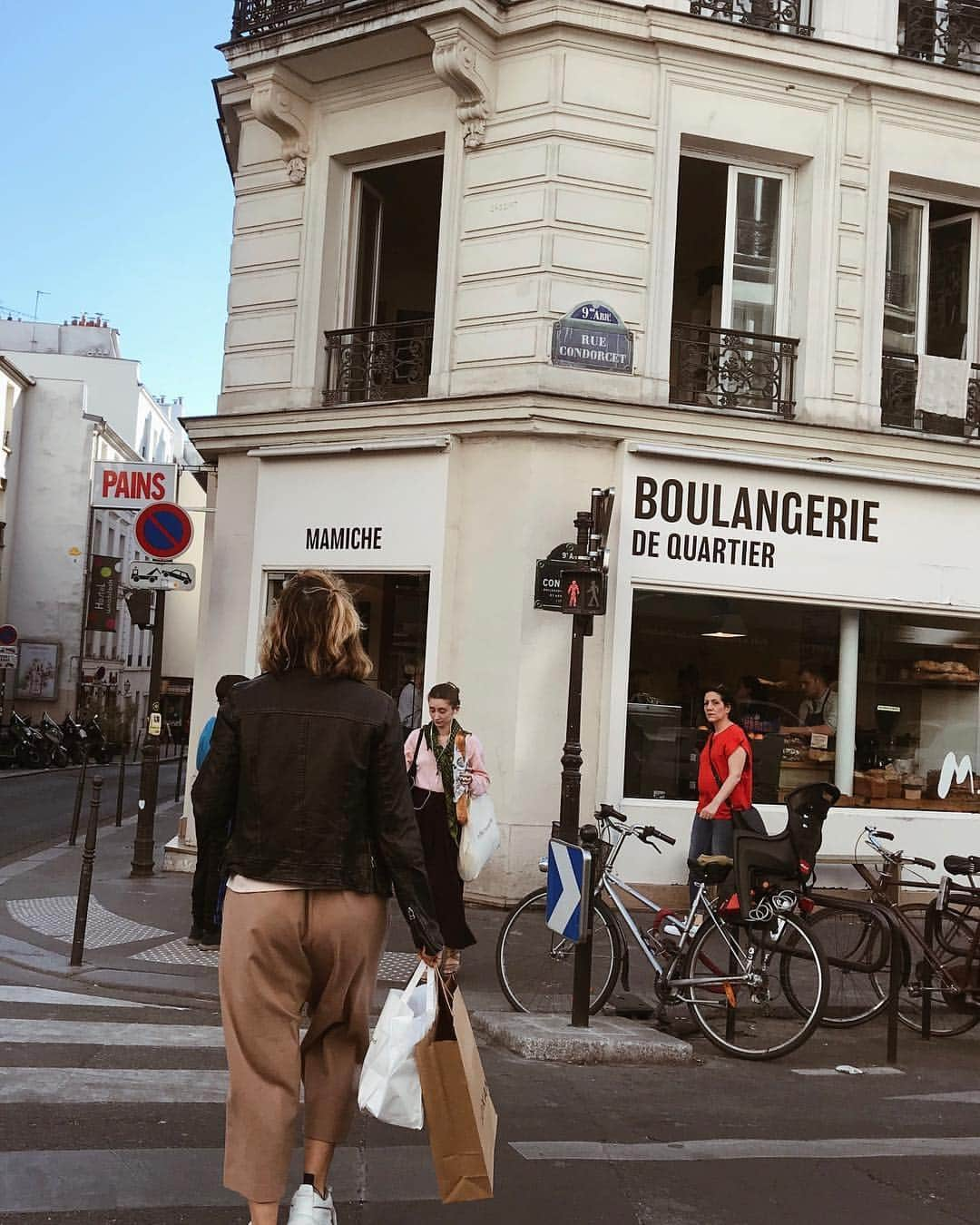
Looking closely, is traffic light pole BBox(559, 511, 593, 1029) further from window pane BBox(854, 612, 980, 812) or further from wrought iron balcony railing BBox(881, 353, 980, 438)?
wrought iron balcony railing BBox(881, 353, 980, 438)

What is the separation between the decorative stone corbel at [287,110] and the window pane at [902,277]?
19.4ft

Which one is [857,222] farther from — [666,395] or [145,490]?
[145,490]

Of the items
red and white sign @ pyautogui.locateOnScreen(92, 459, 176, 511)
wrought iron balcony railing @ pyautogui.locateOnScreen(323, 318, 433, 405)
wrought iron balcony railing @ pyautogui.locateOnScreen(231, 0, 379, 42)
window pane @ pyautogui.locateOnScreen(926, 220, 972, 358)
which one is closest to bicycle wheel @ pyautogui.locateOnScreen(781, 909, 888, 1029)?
wrought iron balcony railing @ pyautogui.locateOnScreen(323, 318, 433, 405)

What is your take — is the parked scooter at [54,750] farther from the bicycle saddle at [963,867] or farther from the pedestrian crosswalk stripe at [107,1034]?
the bicycle saddle at [963,867]

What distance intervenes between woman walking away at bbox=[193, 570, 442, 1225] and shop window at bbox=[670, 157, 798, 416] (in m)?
9.10

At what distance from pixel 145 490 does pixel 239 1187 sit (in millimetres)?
10488

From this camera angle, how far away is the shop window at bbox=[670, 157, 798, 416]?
1245cm

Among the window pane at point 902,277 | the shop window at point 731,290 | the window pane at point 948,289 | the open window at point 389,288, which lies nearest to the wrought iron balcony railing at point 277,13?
the open window at point 389,288

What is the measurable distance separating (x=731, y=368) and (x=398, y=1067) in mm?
9899

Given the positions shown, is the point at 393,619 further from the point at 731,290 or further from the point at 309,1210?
the point at 309,1210

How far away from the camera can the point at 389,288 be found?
528 inches

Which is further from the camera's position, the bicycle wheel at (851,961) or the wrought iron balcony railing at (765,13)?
the wrought iron balcony railing at (765,13)

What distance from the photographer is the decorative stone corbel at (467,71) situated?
11.7 metres

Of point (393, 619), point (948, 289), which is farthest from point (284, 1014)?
point (948, 289)
